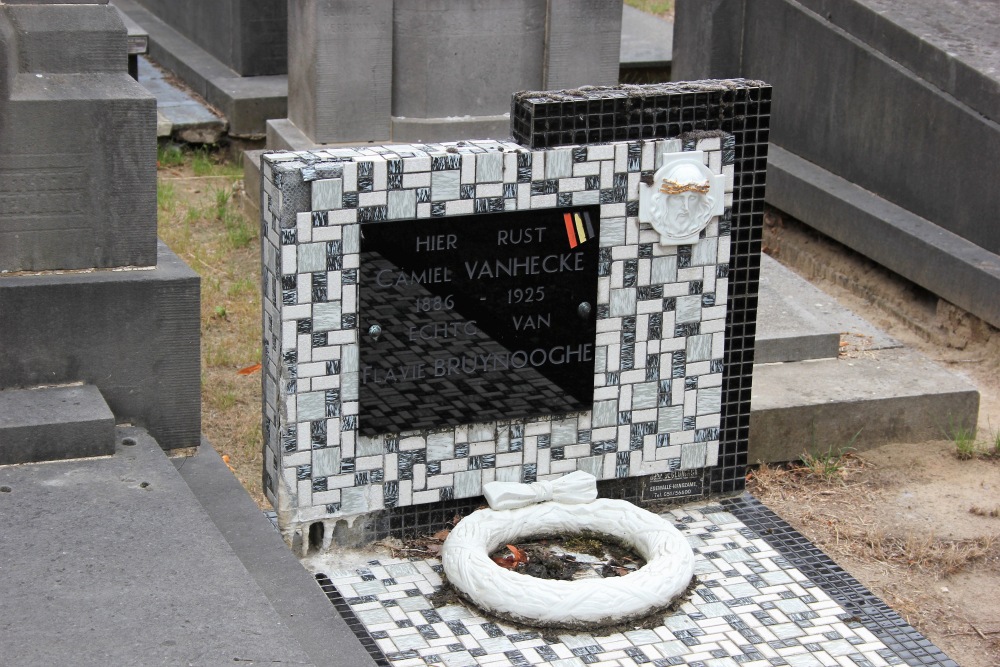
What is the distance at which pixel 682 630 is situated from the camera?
457 cm

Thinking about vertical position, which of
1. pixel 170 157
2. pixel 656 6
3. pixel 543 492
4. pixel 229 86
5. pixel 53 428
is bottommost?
pixel 543 492

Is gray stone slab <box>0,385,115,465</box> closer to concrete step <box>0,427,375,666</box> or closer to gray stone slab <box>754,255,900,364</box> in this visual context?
concrete step <box>0,427,375,666</box>

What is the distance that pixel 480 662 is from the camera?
4.33 meters

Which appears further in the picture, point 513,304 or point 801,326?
point 801,326

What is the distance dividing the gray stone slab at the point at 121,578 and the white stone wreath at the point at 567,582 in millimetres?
768

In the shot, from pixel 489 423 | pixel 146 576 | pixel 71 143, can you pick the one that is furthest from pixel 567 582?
pixel 71 143

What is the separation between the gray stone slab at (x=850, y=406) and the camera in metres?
6.19

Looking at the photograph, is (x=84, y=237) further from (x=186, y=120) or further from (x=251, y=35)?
(x=251, y=35)

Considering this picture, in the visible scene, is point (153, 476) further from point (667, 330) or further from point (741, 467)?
point (741, 467)

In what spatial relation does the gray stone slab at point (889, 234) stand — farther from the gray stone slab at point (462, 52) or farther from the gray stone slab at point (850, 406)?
the gray stone slab at point (462, 52)

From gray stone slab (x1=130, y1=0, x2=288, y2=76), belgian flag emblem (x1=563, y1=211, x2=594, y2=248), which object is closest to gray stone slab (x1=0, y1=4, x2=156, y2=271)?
belgian flag emblem (x1=563, y1=211, x2=594, y2=248)

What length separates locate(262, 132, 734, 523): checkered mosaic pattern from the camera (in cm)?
459

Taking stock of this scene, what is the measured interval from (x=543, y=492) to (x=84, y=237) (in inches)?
68.8

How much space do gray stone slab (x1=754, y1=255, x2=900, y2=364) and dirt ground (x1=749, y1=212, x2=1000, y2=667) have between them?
572 millimetres
